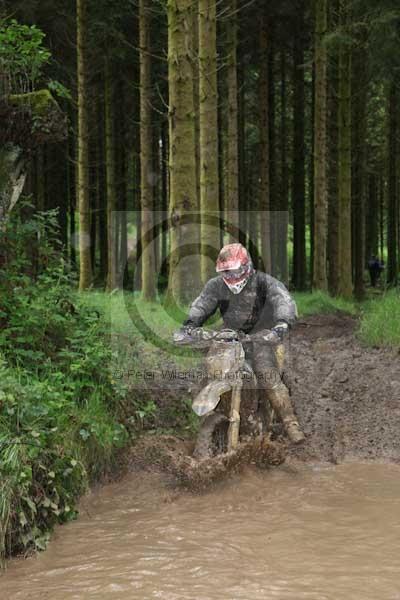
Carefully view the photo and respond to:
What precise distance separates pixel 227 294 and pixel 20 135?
302cm

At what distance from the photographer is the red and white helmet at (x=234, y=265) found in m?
5.95

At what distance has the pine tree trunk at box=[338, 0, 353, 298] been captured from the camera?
17.0 meters

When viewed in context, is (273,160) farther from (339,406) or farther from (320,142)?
(339,406)

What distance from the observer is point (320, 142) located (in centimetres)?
1680

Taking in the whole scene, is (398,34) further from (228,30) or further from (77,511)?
(77,511)

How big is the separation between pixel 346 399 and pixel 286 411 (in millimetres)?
1968

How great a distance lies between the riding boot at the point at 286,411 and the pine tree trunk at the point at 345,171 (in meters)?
11.5

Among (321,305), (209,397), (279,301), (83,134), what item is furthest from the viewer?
(83,134)

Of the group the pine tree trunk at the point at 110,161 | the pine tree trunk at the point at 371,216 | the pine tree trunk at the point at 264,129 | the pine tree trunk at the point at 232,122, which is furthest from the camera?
the pine tree trunk at the point at 371,216

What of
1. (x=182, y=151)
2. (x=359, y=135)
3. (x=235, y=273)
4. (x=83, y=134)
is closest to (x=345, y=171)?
(x=359, y=135)

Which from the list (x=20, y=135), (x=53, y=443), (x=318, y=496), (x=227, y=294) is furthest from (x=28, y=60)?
(x=318, y=496)

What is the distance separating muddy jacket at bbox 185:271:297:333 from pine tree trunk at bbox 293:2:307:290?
15188 millimetres

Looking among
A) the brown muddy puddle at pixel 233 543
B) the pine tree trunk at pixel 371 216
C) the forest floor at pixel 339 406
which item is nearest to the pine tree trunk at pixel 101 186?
the pine tree trunk at pixel 371 216

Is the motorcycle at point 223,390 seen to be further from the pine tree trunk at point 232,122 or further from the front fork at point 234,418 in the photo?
the pine tree trunk at point 232,122
